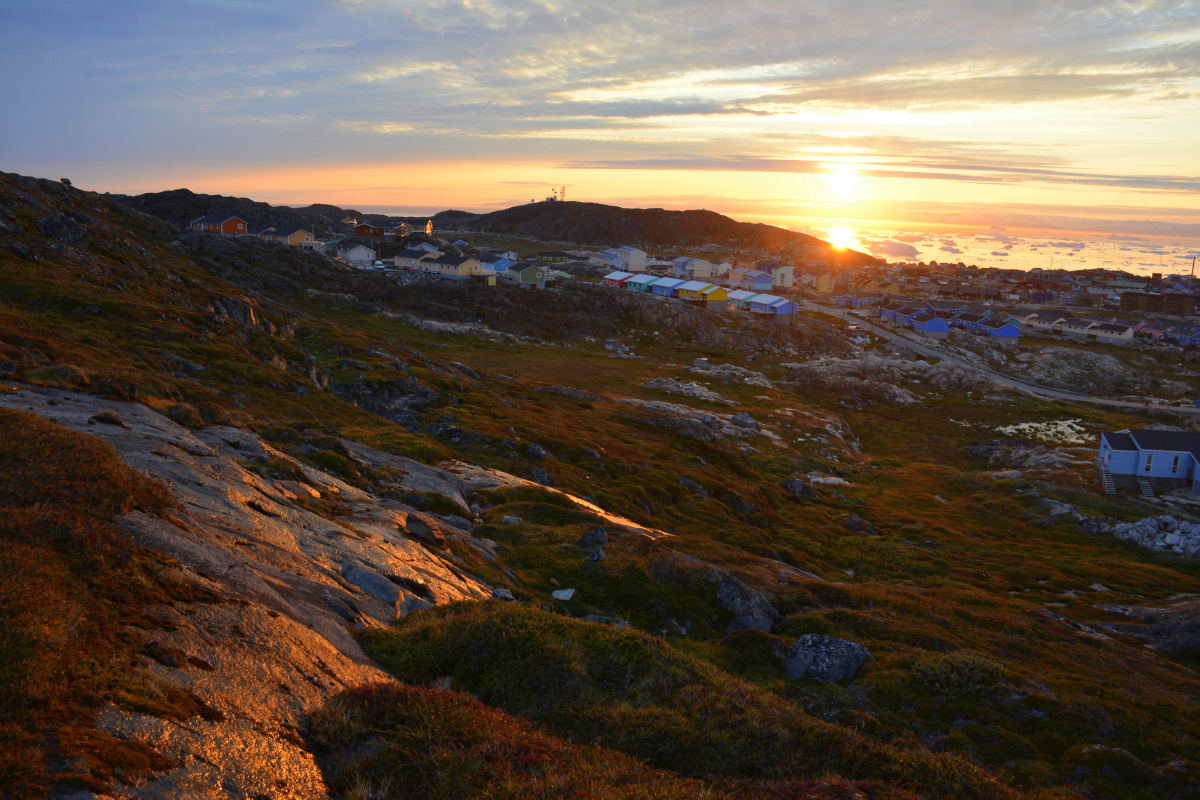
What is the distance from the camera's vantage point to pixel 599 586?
23188mm

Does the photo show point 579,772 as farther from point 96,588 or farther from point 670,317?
point 670,317

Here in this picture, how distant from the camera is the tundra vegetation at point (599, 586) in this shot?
337 inches

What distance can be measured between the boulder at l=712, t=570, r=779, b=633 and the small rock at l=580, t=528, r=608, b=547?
16.9 feet

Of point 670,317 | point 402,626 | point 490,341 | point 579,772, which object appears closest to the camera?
point 579,772

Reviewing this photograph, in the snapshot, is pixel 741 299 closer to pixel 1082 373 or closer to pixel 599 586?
pixel 1082 373

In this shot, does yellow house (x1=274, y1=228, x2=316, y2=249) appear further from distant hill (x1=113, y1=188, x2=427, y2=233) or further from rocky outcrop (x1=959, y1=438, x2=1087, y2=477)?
rocky outcrop (x1=959, y1=438, x2=1087, y2=477)

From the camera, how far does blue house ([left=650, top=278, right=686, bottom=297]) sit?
156875mm

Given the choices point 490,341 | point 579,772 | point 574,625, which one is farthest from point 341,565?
point 490,341

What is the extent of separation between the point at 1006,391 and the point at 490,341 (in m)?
94.1

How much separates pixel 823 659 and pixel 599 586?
8.22 meters

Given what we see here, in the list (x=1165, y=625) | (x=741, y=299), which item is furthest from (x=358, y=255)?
(x=1165, y=625)

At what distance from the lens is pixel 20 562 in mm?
8125

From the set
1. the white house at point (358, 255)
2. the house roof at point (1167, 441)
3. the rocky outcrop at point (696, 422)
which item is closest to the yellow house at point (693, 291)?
the rocky outcrop at point (696, 422)

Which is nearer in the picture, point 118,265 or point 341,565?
point 341,565
